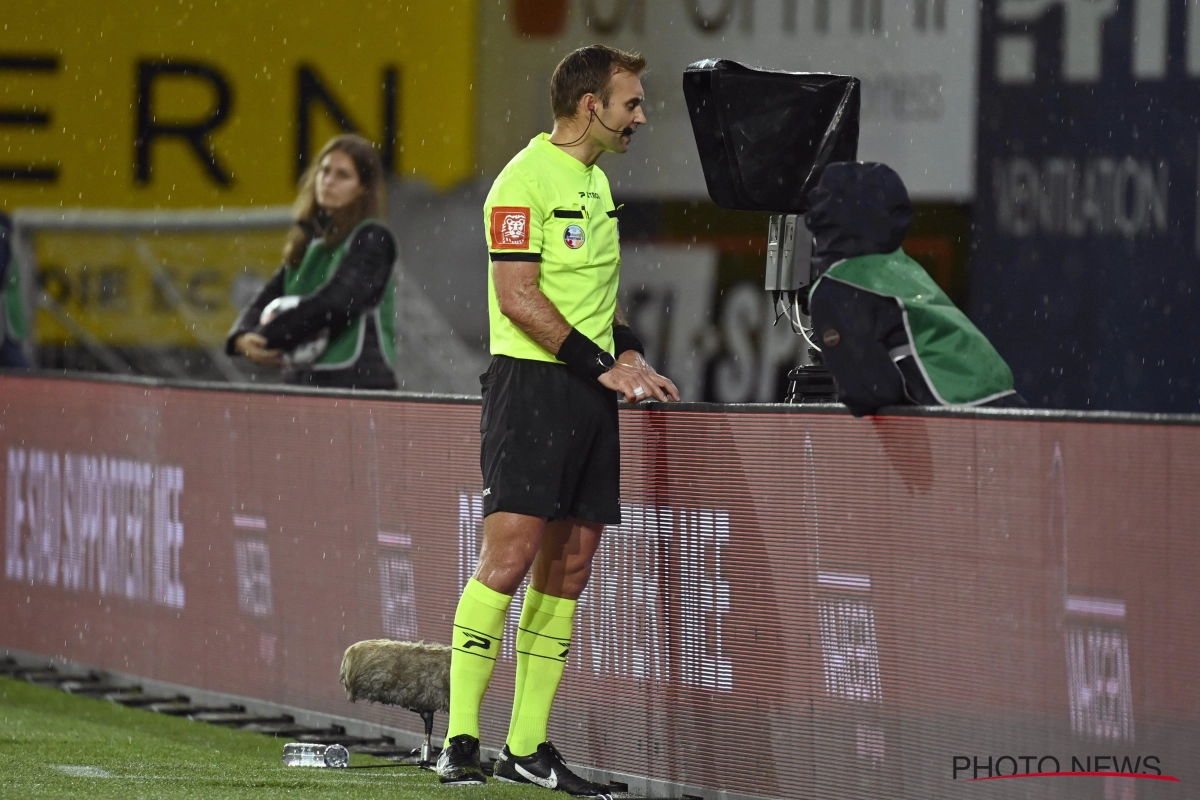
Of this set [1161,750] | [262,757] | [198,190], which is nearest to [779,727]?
[1161,750]

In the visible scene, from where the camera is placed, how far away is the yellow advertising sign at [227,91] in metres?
16.2

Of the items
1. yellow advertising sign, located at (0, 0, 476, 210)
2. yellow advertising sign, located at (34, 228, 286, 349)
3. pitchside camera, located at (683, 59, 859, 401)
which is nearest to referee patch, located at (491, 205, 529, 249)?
pitchside camera, located at (683, 59, 859, 401)

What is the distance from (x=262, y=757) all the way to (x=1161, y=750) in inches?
114

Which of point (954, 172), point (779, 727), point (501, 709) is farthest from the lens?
point (954, 172)

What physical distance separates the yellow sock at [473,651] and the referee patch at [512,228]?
880 mm

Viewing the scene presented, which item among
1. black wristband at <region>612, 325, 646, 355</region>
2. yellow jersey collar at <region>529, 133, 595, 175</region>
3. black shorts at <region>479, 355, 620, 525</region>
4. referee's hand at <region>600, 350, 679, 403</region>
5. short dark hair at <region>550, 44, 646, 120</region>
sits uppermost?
short dark hair at <region>550, 44, 646, 120</region>

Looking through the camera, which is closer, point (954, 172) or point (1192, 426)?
point (1192, 426)

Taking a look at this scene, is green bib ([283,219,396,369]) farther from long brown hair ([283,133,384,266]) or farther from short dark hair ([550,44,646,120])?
short dark hair ([550,44,646,120])

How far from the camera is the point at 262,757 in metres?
6.19

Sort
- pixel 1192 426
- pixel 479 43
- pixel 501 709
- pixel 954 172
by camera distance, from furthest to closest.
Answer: pixel 479 43 → pixel 954 172 → pixel 501 709 → pixel 1192 426

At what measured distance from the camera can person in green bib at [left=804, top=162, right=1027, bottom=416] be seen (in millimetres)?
4918

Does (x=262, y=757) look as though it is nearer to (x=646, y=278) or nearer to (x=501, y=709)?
(x=501, y=709)

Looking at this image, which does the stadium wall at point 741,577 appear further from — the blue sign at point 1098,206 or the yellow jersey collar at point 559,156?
the blue sign at point 1098,206

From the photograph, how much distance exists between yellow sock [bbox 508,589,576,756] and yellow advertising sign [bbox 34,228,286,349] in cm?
1043
